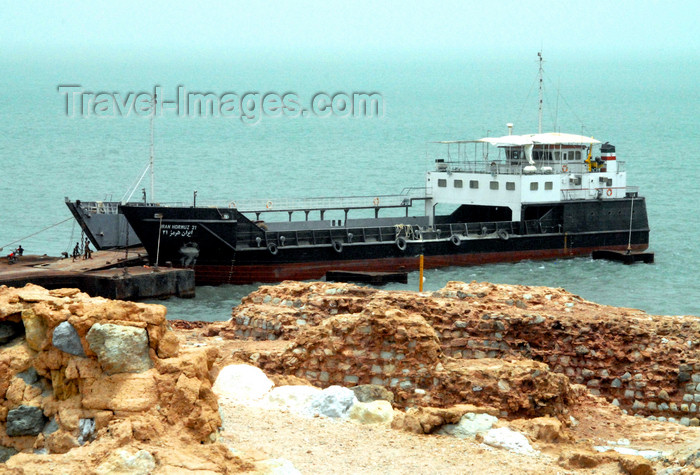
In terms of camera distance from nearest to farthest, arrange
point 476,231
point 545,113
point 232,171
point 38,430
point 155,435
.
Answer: point 155,435 → point 38,430 → point 476,231 → point 232,171 → point 545,113

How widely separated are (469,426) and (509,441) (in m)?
0.54

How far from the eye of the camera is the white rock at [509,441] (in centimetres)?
1233

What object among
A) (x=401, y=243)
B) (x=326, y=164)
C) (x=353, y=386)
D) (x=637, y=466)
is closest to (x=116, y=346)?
(x=353, y=386)

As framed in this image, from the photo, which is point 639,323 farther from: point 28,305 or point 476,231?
point 476,231

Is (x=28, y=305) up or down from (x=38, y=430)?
up

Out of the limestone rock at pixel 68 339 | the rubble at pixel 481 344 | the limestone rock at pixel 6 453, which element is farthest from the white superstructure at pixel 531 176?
the limestone rock at pixel 6 453

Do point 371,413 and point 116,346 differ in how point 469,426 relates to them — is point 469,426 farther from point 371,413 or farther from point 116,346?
point 116,346

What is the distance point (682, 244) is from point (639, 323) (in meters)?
32.6

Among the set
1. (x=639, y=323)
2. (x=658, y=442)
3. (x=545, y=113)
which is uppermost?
(x=545, y=113)

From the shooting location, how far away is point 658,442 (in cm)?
1406

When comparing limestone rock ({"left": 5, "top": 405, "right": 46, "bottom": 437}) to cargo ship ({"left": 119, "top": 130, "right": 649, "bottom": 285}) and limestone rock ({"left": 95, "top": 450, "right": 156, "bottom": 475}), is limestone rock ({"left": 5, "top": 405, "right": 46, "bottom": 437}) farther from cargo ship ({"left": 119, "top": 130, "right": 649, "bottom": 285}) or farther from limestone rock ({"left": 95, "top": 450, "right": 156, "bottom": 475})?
cargo ship ({"left": 119, "top": 130, "right": 649, "bottom": 285})

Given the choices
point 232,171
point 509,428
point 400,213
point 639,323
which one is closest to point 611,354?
point 639,323

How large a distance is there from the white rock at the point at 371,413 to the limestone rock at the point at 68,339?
128 inches

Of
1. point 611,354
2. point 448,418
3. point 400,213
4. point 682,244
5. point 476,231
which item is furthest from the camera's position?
point 400,213
